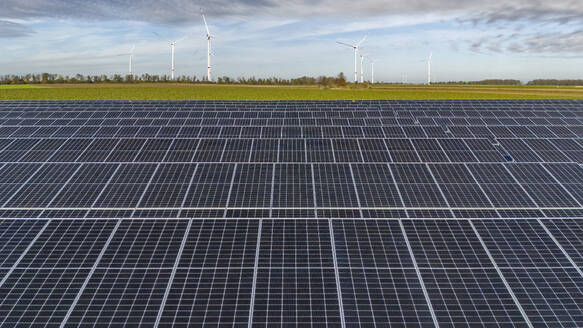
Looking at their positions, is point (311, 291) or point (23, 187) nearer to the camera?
point (311, 291)

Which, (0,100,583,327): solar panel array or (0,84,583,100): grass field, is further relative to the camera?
(0,84,583,100): grass field

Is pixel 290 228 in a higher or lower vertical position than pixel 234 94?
lower

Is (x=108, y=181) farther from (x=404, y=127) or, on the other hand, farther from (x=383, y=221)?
(x=404, y=127)

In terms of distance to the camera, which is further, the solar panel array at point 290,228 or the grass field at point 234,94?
the grass field at point 234,94

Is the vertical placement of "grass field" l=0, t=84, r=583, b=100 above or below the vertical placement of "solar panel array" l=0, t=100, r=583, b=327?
above

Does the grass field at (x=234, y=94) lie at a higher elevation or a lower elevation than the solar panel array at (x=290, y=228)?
higher

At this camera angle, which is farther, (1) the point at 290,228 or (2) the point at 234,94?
(2) the point at 234,94

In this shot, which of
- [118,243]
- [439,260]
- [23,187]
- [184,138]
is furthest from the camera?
[184,138]

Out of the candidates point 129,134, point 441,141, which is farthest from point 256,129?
point 441,141
